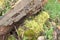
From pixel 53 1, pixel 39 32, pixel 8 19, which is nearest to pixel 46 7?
pixel 53 1

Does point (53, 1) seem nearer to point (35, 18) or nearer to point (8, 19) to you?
point (35, 18)

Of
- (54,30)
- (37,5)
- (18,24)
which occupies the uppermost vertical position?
(37,5)

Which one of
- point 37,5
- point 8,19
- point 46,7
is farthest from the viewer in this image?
point 46,7

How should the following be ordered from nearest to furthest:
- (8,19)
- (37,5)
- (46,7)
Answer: (8,19)
(37,5)
(46,7)

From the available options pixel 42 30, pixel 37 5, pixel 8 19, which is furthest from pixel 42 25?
pixel 8 19

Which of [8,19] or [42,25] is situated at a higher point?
[8,19]

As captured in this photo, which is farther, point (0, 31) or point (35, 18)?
point (35, 18)
